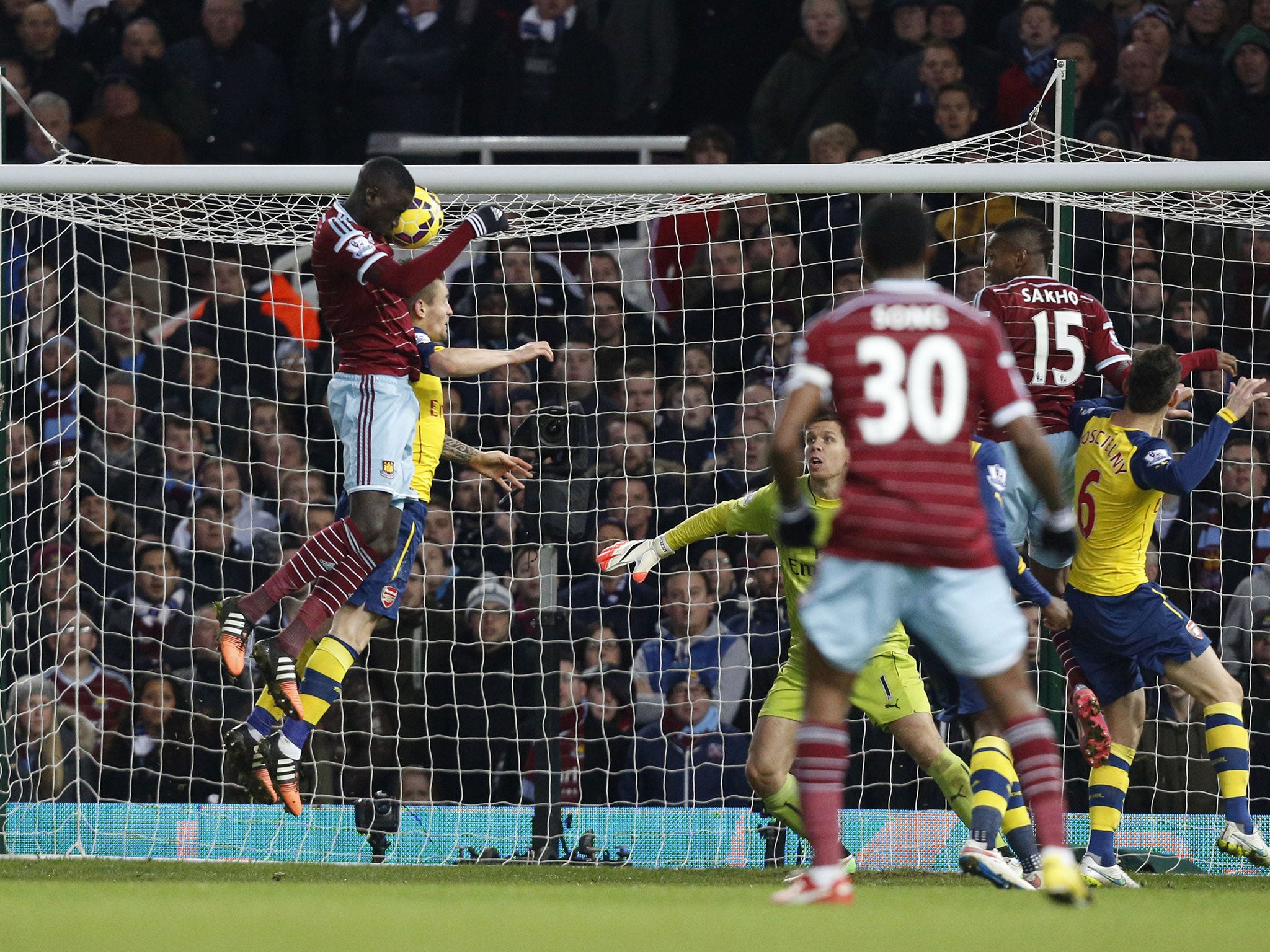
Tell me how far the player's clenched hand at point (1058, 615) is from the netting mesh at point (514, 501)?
4.14 feet

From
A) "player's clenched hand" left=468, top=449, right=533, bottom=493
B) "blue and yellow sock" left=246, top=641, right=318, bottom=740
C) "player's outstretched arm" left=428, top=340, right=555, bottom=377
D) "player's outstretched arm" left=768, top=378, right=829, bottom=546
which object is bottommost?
"blue and yellow sock" left=246, top=641, right=318, bottom=740

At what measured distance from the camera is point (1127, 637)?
6.99m

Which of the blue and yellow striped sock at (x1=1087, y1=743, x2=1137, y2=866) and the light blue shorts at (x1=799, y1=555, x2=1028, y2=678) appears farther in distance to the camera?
the blue and yellow striped sock at (x1=1087, y1=743, x2=1137, y2=866)

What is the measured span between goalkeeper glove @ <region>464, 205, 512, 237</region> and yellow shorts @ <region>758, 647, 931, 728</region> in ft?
7.27

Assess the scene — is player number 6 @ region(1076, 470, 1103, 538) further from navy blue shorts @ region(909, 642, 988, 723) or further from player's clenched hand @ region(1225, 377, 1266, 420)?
navy blue shorts @ region(909, 642, 988, 723)

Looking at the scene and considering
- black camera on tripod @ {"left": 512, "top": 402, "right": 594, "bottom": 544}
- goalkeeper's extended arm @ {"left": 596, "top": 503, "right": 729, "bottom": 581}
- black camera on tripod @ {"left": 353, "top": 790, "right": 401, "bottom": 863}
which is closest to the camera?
goalkeeper's extended arm @ {"left": 596, "top": 503, "right": 729, "bottom": 581}

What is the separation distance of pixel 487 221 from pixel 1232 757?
3.82 metres

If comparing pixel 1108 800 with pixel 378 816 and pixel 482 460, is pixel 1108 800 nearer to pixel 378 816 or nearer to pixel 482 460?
pixel 482 460

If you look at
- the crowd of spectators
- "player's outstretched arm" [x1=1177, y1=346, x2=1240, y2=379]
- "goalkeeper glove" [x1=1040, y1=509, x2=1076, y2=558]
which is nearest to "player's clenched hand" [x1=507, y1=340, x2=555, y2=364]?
"goalkeeper glove" [x1=1040, y1=509, x2=1076, y2=558]

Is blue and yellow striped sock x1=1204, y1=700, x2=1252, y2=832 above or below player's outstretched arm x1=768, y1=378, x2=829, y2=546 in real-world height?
below

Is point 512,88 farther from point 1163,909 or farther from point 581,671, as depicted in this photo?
point 1163,909

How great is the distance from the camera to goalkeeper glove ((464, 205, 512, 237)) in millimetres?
6523

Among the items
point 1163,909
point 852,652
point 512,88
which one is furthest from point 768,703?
point 512,88

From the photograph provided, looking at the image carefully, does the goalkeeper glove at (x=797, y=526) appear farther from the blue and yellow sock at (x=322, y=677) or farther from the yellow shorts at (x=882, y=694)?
the blue and yellow sock at (x=322, y=677)
